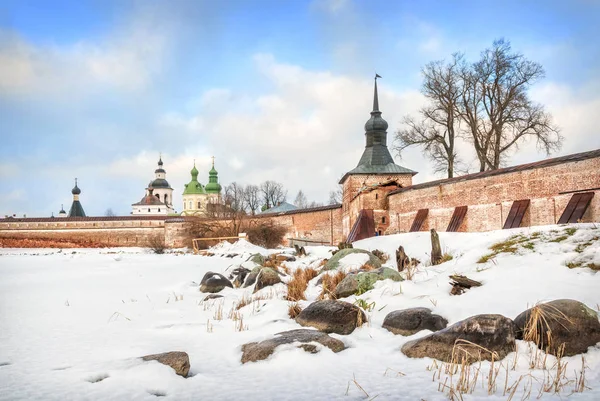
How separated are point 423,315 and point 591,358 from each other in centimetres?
152

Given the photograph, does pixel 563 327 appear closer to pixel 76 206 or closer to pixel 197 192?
pixel 197 192

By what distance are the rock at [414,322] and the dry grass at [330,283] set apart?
1860 millimetres

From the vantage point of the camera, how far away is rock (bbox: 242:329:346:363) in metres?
3.79

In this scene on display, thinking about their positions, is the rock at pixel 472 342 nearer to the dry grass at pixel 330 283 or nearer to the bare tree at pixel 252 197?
the dry grass at pixel 330 283

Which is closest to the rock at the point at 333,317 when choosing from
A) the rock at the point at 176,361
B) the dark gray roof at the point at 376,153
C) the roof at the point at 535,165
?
the rock at the point at 176,361

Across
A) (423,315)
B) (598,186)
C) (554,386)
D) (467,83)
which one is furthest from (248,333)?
(467,83)

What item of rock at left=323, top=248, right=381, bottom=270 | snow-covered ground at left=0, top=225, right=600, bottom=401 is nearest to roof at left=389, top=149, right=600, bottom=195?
snow-covered ground at left=0, top=225, right=600, bottom=401

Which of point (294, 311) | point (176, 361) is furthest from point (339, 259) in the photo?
point (176, 361)

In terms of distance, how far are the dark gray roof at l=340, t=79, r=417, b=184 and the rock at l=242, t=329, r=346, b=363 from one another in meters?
21.5

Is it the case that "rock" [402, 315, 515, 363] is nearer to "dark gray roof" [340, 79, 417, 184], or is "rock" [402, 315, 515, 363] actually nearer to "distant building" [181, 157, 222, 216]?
"dark gray roof" [340, 79, 417, 184]

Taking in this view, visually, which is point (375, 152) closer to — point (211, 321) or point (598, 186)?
point (598, 186)

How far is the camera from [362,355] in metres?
3.94

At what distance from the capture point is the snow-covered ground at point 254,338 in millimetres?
3045

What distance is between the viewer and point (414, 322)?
453 cm
